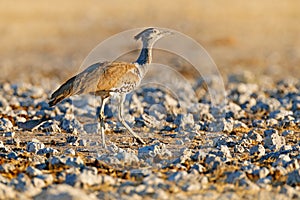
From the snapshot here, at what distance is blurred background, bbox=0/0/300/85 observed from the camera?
17.7 metres

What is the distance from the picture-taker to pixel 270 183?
5.93 metres

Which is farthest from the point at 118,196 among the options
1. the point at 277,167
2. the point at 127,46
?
the point at 127,46

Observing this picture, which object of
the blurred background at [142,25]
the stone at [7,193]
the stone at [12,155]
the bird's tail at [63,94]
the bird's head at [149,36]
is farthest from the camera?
the blurred background at [142,25]

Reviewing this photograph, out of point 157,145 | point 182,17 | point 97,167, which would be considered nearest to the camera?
point 97,167

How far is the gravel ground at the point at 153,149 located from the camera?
561 cm

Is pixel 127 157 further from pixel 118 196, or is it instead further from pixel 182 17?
pixel 182 17

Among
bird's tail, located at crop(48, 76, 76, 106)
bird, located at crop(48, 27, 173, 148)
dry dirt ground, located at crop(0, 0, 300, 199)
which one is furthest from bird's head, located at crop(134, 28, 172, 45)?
dry dirt ground, located at crop(0, 0, 300, 199)

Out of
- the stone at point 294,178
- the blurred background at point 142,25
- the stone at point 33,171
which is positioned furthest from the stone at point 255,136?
the blurred background at point 142,25

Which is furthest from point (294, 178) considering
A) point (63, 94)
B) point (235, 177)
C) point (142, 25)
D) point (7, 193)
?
point (142, 25)

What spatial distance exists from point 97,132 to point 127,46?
12564 mm

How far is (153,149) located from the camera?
702 centimetres

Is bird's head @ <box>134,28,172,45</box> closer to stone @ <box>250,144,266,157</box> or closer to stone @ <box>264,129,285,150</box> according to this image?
stone @ <box>264,129,285,150</box>

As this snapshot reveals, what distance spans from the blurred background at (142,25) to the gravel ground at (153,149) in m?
4.64

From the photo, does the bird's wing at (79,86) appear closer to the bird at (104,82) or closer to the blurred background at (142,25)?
the bird at (104,82)
